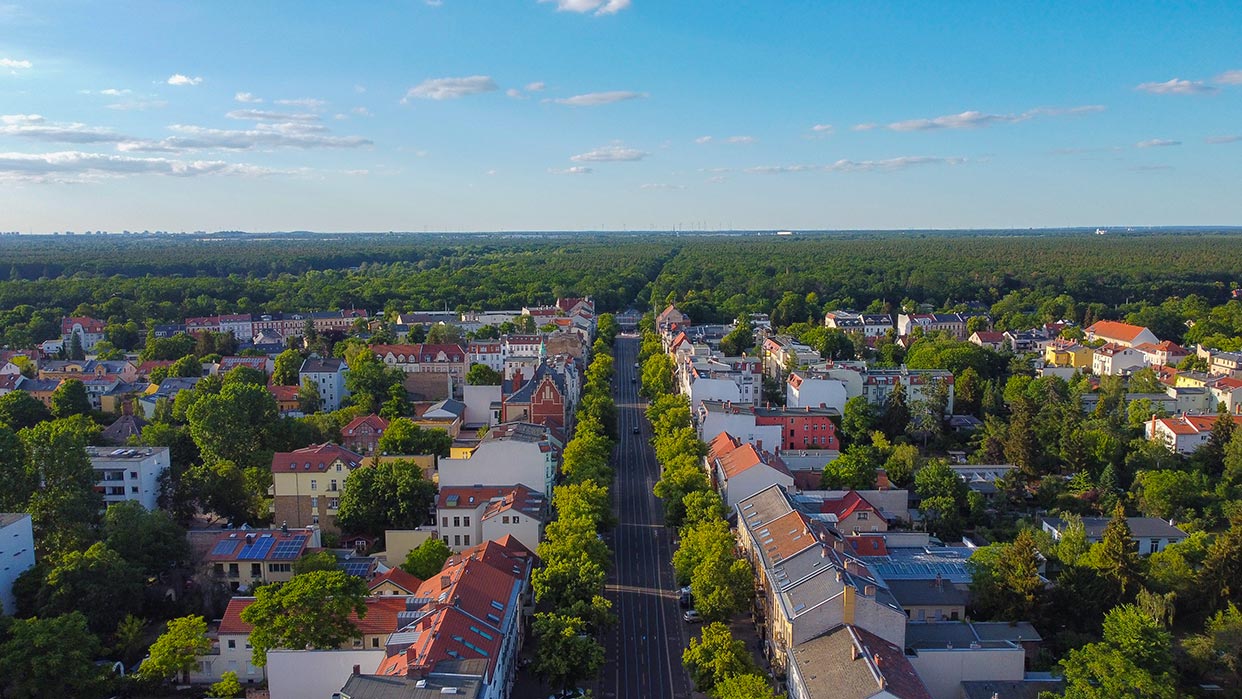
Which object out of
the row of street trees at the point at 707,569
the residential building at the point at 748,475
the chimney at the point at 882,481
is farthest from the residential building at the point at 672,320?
the residential building at the point at 748,475

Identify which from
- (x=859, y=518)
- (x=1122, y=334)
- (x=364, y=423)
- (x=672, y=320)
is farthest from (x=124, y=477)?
(x=1122, y=334)

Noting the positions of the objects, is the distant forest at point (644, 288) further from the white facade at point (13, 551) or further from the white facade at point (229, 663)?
the white facade at point (229, 663)

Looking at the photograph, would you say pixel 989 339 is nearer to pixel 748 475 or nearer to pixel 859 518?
pixel 859 518

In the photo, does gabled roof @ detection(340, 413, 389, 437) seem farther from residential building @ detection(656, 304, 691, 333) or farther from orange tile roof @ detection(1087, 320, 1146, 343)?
orange tile roof @ detection(1087, 320, 1146, 343)

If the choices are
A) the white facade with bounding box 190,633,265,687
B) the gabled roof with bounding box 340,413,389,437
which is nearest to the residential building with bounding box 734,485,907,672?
the white facade with bounding box 190,633,265,687

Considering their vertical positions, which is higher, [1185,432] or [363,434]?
[1185,432]

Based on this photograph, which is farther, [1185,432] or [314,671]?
[1185,432]
